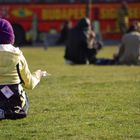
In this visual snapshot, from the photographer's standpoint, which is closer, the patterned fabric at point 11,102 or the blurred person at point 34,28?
the patterned fabric at point 11,102

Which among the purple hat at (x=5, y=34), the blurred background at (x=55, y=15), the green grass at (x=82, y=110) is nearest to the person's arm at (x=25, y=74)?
the purple hat at (x=5, y=34)

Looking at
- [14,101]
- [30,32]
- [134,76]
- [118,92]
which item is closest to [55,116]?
[14,101]

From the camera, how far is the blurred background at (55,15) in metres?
31.5

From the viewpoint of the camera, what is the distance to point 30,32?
31.6 meters

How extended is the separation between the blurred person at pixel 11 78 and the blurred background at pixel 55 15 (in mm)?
21457

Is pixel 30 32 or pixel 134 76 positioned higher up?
pixel 134 76

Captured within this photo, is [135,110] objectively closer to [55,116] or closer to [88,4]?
[55,116]

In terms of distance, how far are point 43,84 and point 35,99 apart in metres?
2.47

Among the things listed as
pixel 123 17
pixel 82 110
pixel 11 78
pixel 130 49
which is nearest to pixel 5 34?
pixel 11 78

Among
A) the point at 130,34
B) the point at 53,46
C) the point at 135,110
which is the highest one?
the point at 135,110

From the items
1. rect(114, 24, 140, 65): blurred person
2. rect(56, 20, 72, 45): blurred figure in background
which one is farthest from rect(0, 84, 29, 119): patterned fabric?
rect(56, 20, 72, 45): blurred figure in background

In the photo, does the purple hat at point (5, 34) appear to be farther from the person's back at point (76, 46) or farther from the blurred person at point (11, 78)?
the person's back at point (76, 46)

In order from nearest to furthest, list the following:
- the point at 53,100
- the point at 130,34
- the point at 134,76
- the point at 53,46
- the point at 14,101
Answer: the point at 14,101 < the point at 53,100 < the point at 134,76 < the point at 130,34 < the point at 53,46

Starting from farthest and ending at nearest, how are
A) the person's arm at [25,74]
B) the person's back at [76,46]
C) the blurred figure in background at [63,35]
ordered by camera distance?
the blurred figure in background at [63,35] < the person's back at [76,46] < the person's arm at [25,74]
